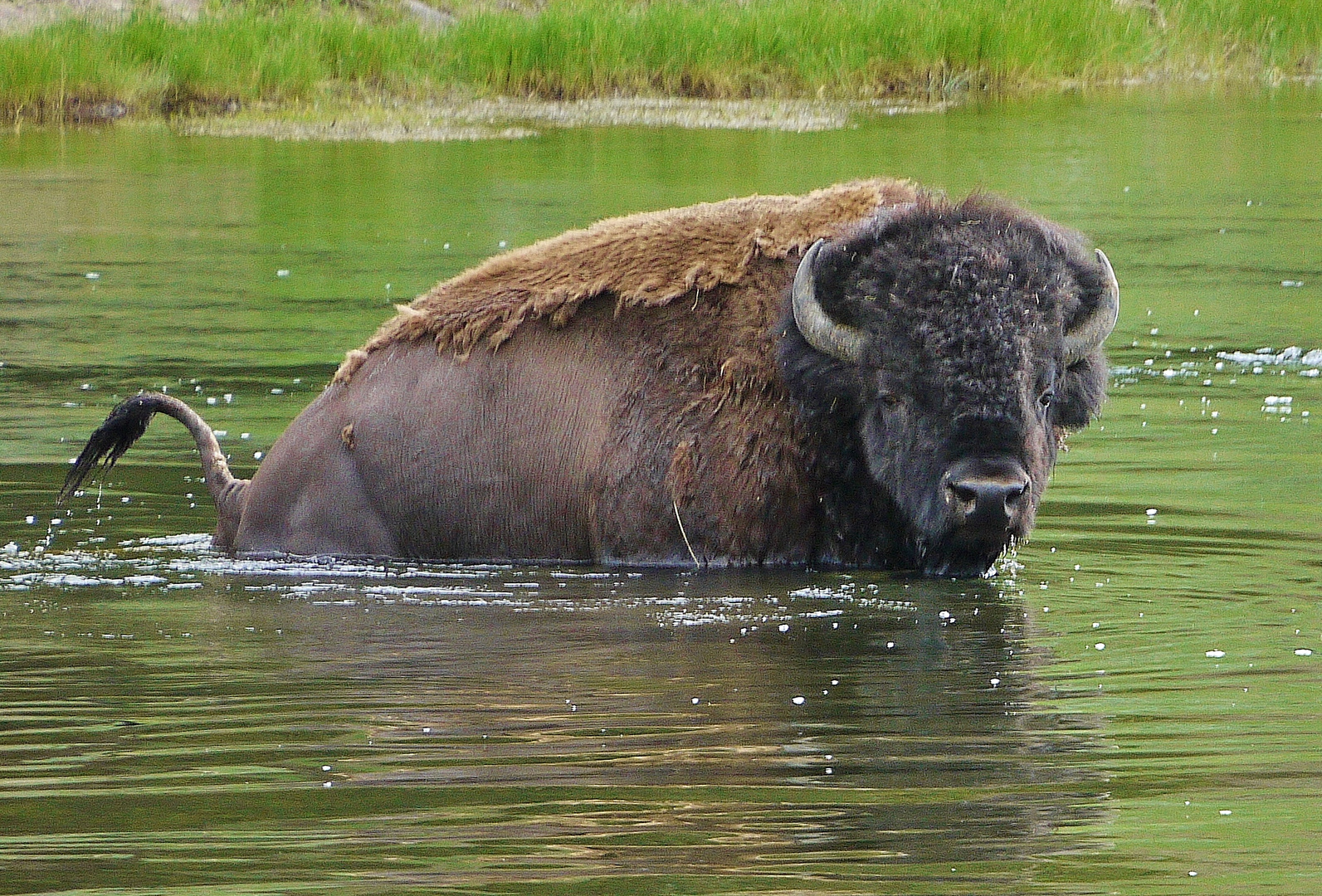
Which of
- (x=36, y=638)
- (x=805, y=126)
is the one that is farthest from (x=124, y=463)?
(x=805, y=126)

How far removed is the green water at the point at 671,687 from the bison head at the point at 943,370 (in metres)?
0.27

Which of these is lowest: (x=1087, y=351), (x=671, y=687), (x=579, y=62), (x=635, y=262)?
(x=579, y=62)

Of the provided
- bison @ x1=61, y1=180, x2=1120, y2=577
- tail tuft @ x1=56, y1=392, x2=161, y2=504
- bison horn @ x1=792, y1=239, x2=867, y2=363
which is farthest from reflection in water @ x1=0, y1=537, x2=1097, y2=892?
bison horn @ x1=792, y1=239, x2=867, y2=363

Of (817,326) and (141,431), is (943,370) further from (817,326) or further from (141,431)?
(141,431)

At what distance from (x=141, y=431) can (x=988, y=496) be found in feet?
12.0

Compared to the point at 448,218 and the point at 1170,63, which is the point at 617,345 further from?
the point at 1170,63

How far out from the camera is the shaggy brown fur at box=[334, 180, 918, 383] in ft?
26.5

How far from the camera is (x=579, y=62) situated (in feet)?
100

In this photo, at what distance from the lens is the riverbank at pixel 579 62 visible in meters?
29.0

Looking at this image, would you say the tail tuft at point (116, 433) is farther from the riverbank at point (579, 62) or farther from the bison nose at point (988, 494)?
the riverbank at point (579, 62)

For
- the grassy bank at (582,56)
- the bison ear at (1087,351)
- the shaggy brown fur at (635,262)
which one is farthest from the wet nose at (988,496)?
the grassy bank at (582,56)

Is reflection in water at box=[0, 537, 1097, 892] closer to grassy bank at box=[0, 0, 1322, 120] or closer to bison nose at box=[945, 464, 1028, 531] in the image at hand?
bison nose at box=[945, 464, 1028, 531]

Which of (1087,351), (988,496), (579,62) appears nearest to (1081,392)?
(1087,351)

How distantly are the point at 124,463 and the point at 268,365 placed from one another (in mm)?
2540
